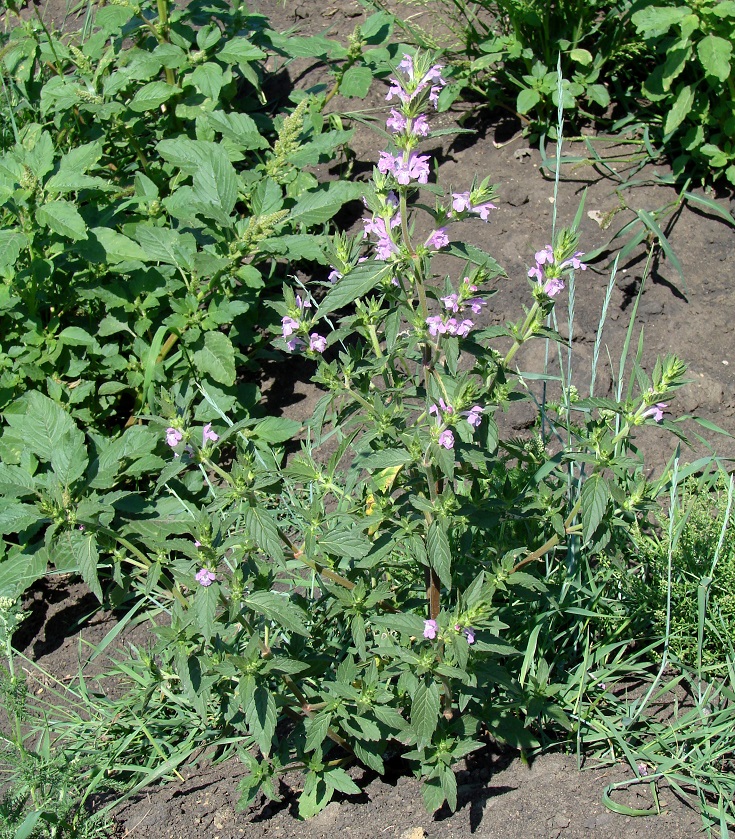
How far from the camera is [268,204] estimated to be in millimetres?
2988

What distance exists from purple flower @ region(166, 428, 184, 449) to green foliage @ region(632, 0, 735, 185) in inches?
92.6

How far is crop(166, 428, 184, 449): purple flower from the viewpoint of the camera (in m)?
1.89

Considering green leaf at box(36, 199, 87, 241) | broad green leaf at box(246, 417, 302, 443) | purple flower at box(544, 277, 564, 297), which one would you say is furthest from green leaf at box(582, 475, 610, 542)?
green leaf at box(36, 199, 87, 241)

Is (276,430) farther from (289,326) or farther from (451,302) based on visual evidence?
(451,302)

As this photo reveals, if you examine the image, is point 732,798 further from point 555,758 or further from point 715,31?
point 715,31

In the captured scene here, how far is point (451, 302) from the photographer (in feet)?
5.57

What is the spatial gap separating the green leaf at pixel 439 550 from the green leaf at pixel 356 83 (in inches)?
90.8

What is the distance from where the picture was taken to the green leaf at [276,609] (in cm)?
178

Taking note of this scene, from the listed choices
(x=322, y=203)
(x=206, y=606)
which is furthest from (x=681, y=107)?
(x=206, y=606)

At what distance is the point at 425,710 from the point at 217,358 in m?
1.57

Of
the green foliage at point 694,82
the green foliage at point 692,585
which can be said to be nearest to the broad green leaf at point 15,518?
the green foliage at point 692,585

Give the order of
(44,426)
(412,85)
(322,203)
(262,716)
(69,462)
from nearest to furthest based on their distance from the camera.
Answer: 1. (412,85)
2. (262,716)
3. (69,462)
4. (44,426)
5. (322,203)

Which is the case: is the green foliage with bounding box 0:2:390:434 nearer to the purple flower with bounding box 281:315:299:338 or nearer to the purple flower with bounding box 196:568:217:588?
the purple flower with bounding box 281:315:299:338

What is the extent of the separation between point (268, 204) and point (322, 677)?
1.61 meters
